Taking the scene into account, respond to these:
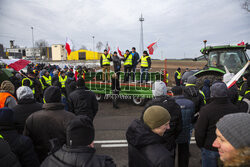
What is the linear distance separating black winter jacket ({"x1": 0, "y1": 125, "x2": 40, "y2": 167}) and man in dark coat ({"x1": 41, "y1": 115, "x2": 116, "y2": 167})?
0.76m

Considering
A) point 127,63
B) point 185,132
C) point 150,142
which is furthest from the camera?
point 127,63

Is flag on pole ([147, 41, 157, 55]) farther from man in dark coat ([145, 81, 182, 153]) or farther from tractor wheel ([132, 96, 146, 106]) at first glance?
man in dark coat ([145, 81, 182, 153])

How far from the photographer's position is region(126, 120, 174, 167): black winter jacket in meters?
1.61

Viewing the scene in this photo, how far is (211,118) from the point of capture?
251 centimetres

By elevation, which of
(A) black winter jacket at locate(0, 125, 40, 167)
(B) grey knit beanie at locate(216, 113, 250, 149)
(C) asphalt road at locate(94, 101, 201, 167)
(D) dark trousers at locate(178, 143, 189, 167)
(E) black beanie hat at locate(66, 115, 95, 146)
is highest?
(B) grey knit beanie at locate(216, 113, 250, 149)

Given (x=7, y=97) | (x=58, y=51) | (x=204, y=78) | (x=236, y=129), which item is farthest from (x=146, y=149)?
(x=58, y=51)

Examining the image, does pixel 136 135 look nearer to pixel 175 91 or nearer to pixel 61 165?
pixel 61 165

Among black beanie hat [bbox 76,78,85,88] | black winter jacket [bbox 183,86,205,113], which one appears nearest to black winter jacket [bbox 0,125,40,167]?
black beanie hat [bbox 76,78,85,88]

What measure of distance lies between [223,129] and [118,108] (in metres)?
7.49

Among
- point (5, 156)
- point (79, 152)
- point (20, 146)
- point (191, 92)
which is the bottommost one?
point (20, 146)

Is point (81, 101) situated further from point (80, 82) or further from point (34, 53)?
point (34, 53)

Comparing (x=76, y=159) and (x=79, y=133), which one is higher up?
(x=79, y=133)

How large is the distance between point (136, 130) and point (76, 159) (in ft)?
2.42

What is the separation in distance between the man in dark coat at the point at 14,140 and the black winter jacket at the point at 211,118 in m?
2.47
